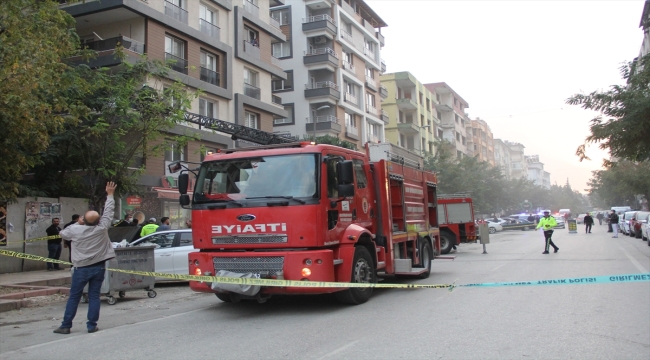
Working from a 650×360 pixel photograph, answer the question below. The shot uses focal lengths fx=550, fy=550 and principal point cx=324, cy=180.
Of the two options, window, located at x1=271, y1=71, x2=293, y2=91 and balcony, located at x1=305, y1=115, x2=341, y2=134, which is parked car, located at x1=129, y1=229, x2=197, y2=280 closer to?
balcony, located at x1=305, y1=115, x2=341, y2=134

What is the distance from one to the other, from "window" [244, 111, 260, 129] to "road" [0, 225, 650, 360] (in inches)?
805

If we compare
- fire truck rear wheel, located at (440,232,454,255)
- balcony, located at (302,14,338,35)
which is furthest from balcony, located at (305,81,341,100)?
fire truck rear wheel, located at (440,232,454,255)

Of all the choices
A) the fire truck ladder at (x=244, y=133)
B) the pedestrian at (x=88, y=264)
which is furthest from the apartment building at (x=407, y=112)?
the pedestrian at (x=88, y=264)

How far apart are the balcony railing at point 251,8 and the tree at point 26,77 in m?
19.0

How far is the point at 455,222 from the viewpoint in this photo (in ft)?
73.7

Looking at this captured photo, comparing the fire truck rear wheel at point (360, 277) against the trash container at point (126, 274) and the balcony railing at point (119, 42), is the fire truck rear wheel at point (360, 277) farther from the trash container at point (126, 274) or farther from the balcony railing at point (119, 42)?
the balcony railing at point (119, 42)

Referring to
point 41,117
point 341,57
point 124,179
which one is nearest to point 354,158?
point 41,117

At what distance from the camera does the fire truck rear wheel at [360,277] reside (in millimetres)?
9023

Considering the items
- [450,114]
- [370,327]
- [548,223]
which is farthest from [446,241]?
[450,114]

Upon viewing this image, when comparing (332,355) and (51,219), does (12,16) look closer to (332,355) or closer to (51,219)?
(51,219)

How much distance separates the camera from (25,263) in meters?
16.9

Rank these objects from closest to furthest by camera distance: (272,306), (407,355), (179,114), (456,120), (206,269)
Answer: (407,355) < (206,269) < (272,306) < (179,114) < (456,120)

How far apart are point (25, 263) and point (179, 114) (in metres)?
6.58

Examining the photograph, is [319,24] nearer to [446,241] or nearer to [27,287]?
[446,241]
